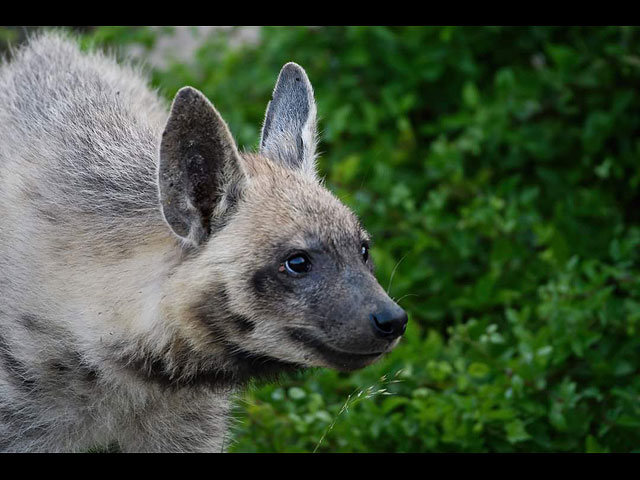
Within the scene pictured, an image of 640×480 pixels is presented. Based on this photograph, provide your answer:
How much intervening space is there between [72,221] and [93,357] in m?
0.51

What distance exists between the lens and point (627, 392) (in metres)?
4.17

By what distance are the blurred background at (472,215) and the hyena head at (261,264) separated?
16.0 inches

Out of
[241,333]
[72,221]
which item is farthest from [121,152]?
[241,333]

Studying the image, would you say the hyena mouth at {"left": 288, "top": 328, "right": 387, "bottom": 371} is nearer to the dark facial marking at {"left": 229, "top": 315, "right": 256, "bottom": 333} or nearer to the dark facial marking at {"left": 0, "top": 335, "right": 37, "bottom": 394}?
the dark facial marking at {"left": 229, "top": 315, "right": 256, "bottom": 333}

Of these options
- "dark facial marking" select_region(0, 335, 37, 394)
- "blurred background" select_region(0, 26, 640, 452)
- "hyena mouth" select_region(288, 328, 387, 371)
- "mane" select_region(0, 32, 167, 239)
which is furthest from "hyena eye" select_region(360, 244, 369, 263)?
"dark facial marking" select_region(0, 335, 37, 394)

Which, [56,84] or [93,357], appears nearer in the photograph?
[93,357]

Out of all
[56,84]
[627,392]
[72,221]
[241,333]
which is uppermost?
[56,84]

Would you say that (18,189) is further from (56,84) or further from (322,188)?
(322,188)

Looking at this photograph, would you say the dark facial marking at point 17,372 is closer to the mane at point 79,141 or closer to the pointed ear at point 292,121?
the mane at point 79,141

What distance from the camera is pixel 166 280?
3.34 meters

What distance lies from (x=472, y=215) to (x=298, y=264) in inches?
86.8

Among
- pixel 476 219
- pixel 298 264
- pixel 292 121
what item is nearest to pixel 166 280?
pixel 298 264

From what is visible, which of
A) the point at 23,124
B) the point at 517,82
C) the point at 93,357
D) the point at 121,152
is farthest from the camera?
the point at 517,82

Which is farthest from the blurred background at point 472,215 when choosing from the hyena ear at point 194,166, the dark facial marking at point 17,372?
the dark facial marking at point 17,372
